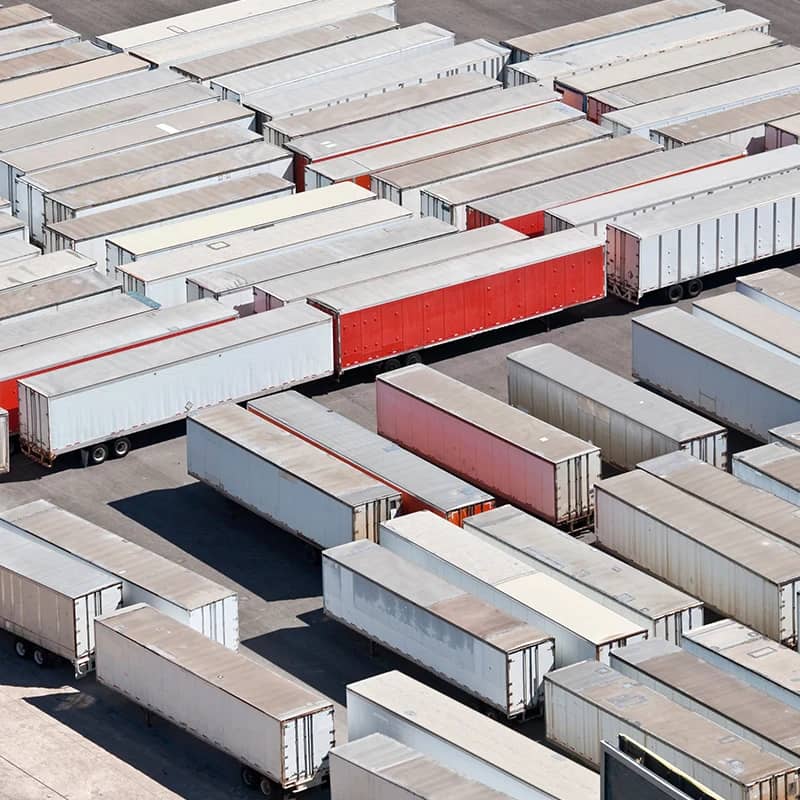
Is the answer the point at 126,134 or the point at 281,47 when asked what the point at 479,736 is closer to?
the point at 126,134

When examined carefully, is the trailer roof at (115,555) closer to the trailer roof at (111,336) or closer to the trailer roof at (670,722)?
the trailer roof at (111,336)

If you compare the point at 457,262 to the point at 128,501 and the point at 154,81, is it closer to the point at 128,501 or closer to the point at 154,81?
the point at 128,501

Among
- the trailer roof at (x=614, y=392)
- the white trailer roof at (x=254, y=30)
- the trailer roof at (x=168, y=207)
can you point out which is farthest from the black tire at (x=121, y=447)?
the white trailer roof at (x=254, y=30)

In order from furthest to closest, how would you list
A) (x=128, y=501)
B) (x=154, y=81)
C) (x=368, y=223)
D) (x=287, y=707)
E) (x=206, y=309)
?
(x=154, y=81) → (x=368, y=223) → (x=206, y=309) → (x=128, y=501) → (x=287, y=707)

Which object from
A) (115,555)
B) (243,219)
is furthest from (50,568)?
(243,219)

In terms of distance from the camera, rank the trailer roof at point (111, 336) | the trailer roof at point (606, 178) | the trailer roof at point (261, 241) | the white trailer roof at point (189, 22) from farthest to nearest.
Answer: the white trailer roof at point (189, 22)
the trailer roof at point (606, 178)
the trailer roof at point (261, 241)
the trailer roof at point (111, 336)

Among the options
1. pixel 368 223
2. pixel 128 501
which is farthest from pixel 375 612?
pixel 368 223
